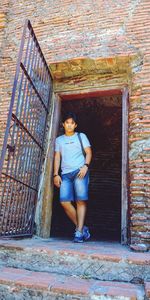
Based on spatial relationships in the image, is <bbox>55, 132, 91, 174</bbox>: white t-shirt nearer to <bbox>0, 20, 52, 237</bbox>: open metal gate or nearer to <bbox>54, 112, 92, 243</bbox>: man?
<bbox>54, 112, 92, 243</bbox>: man

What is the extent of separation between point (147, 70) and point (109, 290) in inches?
122

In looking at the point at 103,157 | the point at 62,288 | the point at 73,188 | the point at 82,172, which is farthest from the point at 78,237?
the point at 103,157

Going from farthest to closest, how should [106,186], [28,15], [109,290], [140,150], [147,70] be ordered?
[106,186], [28,15], [147,70], [140,150], [109,290]

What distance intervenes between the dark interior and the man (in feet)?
8.59

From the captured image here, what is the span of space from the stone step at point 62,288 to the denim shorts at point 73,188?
1.68 metres

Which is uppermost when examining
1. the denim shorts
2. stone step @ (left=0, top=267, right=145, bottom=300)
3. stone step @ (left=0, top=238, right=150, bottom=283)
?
the denim shorts

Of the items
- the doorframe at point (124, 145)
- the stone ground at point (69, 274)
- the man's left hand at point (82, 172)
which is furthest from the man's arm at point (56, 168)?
the stone ground at point (69, 274)

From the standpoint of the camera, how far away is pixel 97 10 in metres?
4.86

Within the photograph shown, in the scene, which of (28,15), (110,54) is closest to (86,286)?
(110,54)

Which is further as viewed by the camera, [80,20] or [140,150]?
[80,20]

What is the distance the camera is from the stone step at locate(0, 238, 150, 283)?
233 centimetres

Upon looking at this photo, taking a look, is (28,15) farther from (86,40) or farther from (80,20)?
(86,40)

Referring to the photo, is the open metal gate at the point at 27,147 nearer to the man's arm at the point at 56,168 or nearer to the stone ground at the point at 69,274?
the man's arm at the point at 56,168

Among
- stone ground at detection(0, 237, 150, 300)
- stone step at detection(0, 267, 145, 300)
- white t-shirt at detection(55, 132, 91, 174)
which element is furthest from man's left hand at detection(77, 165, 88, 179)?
stone step at detection(0, 267, 145, 300)
